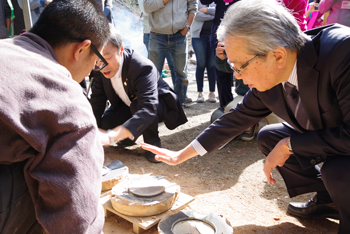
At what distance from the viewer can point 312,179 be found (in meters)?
2.06

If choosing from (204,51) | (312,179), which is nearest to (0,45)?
(312,179)

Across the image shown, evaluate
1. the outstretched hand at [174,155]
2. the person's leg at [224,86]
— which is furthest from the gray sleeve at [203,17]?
the outstretched hand at [174,155]

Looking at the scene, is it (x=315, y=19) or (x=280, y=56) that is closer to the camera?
(x=280, y=56)

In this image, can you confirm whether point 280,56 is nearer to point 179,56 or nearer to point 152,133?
point 152,133

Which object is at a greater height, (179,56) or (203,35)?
(203,35)

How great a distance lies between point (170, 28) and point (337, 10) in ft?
7.70

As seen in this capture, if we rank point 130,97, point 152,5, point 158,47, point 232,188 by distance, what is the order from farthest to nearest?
1. point 158,47
2. point 152,5
3. point 130,97
4. point 232,188

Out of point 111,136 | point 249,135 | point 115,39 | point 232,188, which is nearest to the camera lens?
point 111,136

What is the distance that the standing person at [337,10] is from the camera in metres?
3.79

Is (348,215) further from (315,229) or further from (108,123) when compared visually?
(108,123)

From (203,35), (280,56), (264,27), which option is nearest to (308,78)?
(280,56)

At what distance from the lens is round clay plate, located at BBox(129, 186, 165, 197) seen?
6.89 ft

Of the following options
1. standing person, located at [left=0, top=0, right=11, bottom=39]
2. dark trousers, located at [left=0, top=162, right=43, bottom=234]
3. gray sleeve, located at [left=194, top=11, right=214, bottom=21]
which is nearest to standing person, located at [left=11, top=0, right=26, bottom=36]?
standing person, located at [left=0, top=0, right=11, bottom=39]

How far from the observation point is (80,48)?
1.45 meters
